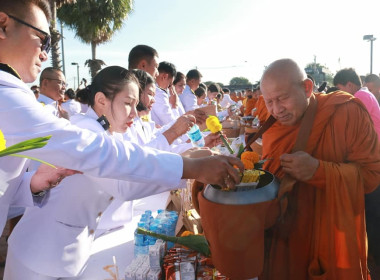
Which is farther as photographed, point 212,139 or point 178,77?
point 178,77

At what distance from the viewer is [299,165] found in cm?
141

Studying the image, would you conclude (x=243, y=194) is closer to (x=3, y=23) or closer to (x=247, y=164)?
(x=247, y=164)

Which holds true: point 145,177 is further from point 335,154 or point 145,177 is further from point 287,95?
point 335,154

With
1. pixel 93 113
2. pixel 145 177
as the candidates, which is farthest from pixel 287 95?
pixel 93 113

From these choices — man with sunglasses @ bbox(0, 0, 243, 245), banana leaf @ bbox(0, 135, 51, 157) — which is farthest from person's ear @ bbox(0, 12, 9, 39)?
banana leaf @ bbox(0, 135, 51, 157)

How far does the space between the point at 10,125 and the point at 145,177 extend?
0.53 m

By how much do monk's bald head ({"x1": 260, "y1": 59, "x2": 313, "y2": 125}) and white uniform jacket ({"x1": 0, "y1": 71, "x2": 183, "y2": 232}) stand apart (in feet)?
2.31

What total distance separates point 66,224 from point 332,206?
1.37m

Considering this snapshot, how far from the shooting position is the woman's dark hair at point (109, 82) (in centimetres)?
182

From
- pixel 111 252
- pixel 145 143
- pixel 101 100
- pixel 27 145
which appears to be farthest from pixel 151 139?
pixel 27 145

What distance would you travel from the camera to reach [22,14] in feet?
4.20

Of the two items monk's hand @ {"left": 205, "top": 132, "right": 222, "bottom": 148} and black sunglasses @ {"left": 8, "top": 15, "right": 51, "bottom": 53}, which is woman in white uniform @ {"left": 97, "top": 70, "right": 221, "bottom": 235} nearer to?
monk's hand @ {"left": 205, "top": 132, "right": 222, "bottom": 148}

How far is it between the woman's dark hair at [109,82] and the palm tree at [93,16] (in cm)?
1361

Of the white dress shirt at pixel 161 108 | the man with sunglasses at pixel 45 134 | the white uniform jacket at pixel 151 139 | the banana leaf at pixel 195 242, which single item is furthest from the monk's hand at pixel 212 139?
the white dress shirt at pixel 161 108
